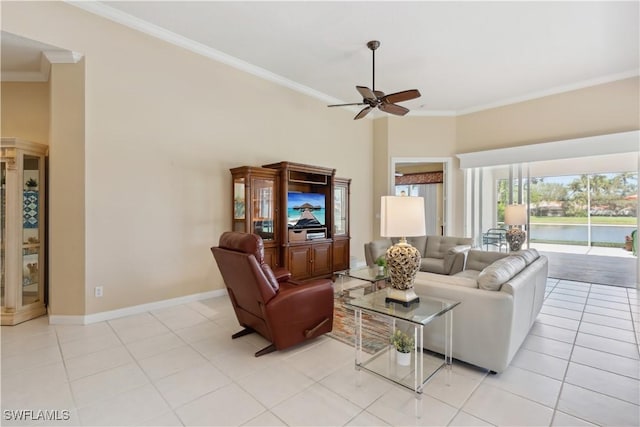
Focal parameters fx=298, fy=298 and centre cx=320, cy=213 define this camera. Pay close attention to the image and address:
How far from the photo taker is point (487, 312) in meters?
2.26

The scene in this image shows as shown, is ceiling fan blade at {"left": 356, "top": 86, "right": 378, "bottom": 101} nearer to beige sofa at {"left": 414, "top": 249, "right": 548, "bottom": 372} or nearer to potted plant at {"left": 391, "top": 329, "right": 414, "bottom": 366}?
beige sofa at {"left": 414, "top": 249, "right": 548, "bottom": 372}

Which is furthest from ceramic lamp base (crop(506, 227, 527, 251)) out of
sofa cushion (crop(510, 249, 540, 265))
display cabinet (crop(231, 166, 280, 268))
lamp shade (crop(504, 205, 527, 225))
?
display cabinet (crop(231, 166, 280, 268))

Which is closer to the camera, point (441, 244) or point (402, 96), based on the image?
point (402, 96)

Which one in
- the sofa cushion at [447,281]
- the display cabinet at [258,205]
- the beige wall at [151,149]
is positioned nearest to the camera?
the sofa cushion at [447,281]

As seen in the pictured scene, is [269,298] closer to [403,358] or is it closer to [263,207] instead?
[403,358]

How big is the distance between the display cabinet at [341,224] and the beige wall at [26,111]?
4.38 metres

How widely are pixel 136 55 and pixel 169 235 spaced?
228 cm

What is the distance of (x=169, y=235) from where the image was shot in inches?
155

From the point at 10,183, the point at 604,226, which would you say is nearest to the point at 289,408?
Result: the point at 10,183

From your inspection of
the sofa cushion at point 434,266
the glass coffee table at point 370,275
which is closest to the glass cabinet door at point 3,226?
the glass coffee table at point 370,275

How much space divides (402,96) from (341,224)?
266 centimetres

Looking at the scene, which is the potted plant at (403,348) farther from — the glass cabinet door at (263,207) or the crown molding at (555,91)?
the crown molding at (555,91)

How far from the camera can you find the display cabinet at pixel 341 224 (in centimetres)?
552

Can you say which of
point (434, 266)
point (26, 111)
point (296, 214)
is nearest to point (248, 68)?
point (296, 214)
